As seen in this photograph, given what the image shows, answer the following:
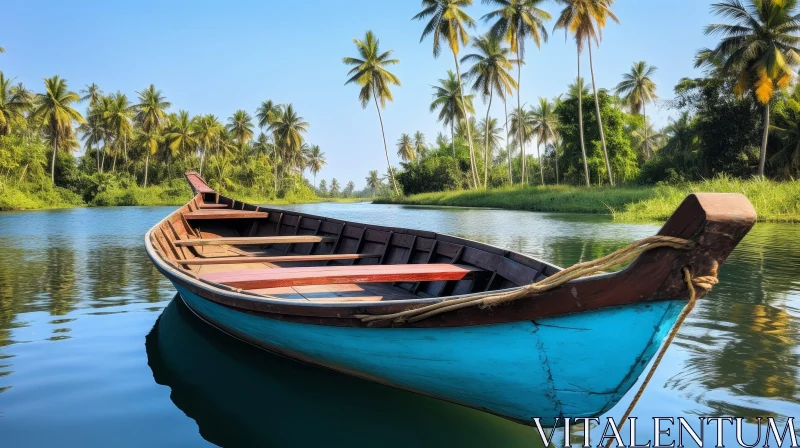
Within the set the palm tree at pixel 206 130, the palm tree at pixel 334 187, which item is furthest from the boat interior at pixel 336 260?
the palm tree at pixel 334 187

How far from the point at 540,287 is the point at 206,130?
45616 millimetres

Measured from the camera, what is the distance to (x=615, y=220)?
18.4 metres

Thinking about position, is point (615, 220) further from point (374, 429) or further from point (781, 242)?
point (374, 429)

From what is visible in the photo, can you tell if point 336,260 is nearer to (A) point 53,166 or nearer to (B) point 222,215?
(B) point 222,215

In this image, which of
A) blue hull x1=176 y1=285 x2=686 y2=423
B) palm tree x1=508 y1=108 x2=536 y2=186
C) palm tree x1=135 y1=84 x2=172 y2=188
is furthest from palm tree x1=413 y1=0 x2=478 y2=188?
blue hull x1=176 y1=285 x2=686 y2=423

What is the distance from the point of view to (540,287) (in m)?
2.12

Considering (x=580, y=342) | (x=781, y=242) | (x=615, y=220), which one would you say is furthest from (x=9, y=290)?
(x=615, y=220)

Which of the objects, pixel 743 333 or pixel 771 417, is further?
pixel 743 333

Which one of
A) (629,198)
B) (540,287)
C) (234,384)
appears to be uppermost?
(629,198)

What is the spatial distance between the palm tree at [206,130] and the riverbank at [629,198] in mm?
18179

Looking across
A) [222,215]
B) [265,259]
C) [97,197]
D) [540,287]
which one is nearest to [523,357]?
[540,287]

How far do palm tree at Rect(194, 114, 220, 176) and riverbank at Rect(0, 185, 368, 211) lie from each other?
4.12m

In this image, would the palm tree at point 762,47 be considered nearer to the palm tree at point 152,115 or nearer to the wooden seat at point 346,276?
the wooden seat at point 346,276

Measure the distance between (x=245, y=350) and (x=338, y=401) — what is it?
132cm
